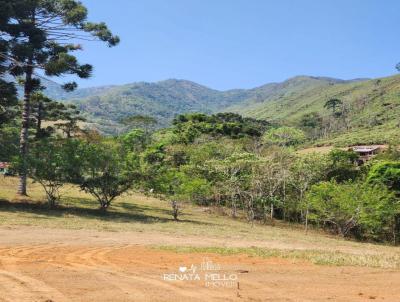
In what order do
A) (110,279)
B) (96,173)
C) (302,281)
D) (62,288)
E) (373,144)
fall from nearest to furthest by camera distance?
(62,288)
(110,279)
(302,281)
(96,173)
(373,144)

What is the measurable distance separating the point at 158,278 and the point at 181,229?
1325 centimetres

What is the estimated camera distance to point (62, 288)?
7699 mm

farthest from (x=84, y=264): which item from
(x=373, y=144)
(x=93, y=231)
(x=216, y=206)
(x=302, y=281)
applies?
(x=373, y=144)

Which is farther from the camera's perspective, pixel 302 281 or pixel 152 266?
pixel 152 266

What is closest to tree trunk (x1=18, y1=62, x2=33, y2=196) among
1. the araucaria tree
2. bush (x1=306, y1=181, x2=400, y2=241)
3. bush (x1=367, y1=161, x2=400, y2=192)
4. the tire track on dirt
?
the araucaria tree

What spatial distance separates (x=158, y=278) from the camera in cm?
899

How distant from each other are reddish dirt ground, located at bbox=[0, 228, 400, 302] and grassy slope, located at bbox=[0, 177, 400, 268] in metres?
1.65

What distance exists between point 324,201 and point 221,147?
19.4 m

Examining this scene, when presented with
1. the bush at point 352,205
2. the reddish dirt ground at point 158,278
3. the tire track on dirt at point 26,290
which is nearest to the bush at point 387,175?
the bush at point 352,205

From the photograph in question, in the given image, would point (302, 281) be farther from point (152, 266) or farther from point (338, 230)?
point (338, 230)

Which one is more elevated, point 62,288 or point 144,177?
point 144,177

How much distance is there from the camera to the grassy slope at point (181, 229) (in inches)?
563

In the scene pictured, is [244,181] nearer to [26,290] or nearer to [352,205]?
[352,205]

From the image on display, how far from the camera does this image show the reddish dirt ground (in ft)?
24.9
